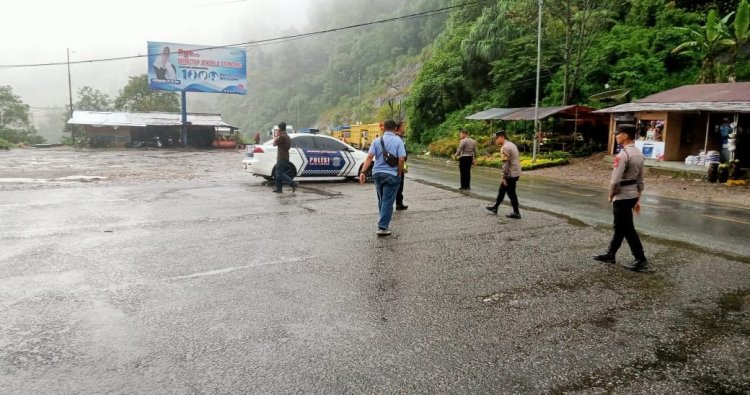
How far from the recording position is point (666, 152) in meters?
20.2

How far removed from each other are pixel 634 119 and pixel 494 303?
68.1 feet

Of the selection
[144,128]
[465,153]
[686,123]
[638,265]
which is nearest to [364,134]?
[144,128]

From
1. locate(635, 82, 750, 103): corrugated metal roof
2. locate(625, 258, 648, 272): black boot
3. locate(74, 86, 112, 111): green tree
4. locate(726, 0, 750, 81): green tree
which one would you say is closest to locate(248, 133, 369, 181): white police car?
locate(625, 258, 648, 272): black boot

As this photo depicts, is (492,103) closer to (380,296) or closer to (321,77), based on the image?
(380,296)

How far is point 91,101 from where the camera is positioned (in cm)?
6325

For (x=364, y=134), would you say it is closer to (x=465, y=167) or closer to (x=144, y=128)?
(x=144, y=128)

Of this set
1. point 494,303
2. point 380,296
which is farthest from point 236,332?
point 494,303

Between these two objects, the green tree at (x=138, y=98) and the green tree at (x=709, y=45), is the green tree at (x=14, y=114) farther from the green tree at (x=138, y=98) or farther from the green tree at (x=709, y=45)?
the green tree at (x=709, y=45)

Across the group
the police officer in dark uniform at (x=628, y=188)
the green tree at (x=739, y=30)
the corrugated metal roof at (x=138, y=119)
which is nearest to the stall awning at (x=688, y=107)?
the green tree at (x=739, y=30)

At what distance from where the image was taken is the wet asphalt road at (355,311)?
3326 millimetres

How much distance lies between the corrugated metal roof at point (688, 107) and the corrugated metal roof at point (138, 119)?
3152cm

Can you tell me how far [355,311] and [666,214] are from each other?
28.8 feet

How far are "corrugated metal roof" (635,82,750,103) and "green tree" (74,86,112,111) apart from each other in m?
63.4

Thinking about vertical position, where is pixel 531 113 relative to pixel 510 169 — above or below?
above
